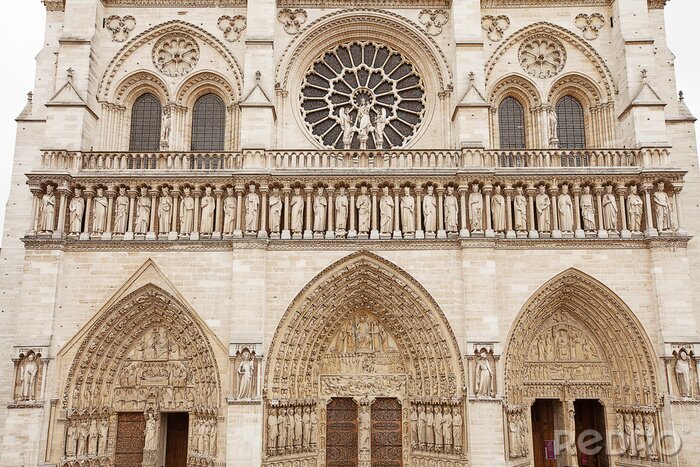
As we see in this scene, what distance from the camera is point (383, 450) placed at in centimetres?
1479

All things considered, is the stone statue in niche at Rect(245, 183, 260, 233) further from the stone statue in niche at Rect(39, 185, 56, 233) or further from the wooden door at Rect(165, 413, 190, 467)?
the wooden door at Rect(165, 413, 190, 467)

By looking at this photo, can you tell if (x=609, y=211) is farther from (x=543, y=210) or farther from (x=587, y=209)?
(x=543, y=210)

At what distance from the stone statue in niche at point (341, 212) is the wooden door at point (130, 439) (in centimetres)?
643

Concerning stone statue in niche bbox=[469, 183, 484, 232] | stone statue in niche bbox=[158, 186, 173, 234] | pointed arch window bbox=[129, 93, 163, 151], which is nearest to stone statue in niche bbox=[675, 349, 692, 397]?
stone statue in niche bbox=[469, 183, 484, 232]

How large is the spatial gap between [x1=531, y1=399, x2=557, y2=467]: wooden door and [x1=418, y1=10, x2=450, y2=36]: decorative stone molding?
32.9 ft

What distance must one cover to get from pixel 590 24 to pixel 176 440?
15228 mm

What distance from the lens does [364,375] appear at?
49.4ft

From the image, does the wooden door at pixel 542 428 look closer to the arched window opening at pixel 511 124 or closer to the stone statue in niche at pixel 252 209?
the arched window opening at pixel 511 124

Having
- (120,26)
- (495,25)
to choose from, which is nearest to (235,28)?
(120,26)

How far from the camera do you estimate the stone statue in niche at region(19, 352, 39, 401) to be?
13836 mm

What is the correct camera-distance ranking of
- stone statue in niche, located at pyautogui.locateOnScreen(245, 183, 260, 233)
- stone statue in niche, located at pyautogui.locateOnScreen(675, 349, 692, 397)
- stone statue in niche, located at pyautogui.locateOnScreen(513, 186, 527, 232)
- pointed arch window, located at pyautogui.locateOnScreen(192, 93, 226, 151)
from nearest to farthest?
stone statue in niche, located at pyautogui.locateOnScreen(675, 349, 692, 397) < stone statue in niche, located at pyautogui.locateOnScreen(245, 183, 260, 233) < stone statue in niche, located at pyautogui.locateOnScreen(513, 186, 527, 232) < pointed arch window, located at pyautogui.locateOnScreen(192, 93, 226, 151)

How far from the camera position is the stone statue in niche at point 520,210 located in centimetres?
1485

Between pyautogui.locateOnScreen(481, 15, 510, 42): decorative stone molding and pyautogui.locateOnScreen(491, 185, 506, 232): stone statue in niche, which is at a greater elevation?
pyautogui.locateOnScreen(481, 15, 510, 42): decorative stone molding

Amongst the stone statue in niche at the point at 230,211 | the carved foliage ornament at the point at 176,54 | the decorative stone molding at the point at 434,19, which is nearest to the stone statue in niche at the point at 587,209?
the decorative stone molding at the point at 434,19
